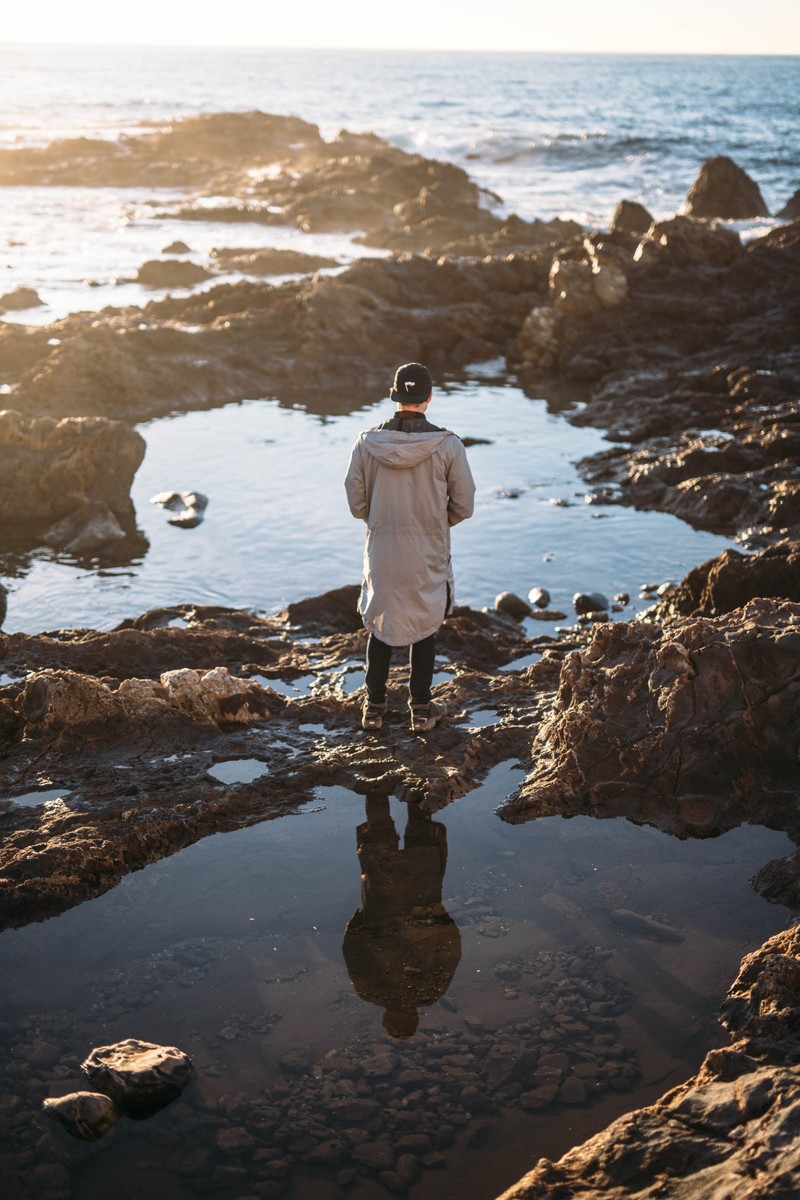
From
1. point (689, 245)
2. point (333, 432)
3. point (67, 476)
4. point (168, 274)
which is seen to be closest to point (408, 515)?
point (67, 476)

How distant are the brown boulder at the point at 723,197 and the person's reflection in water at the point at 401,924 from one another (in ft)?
89.2

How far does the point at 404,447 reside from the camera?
5488 mm

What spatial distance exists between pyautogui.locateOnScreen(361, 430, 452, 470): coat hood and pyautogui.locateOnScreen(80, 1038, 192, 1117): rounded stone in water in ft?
9.58

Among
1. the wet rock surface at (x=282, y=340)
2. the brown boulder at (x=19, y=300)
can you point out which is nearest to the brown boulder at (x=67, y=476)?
the wet rock surface at (x=282, y=340)

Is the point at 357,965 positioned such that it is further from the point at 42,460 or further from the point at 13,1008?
the point at 42,460

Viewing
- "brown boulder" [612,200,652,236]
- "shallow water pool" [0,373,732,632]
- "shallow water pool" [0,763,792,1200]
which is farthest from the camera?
"brown boulder" [612,200,652,236]

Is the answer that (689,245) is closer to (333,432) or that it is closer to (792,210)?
(333,432)

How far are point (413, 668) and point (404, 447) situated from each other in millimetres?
1161

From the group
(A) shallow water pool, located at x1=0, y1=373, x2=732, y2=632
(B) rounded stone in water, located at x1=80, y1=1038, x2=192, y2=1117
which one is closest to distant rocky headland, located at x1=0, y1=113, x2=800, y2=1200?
(A) shallow water pool, located at x1=0, y1=373, x2=732, y2=632

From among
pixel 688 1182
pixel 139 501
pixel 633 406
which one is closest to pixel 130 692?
pixel 688 1182

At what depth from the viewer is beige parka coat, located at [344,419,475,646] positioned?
5.53 metres

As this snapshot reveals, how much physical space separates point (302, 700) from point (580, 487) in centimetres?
554

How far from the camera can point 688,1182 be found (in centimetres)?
279

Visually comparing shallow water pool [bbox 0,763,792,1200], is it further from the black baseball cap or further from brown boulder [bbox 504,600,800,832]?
the black baseball cap
